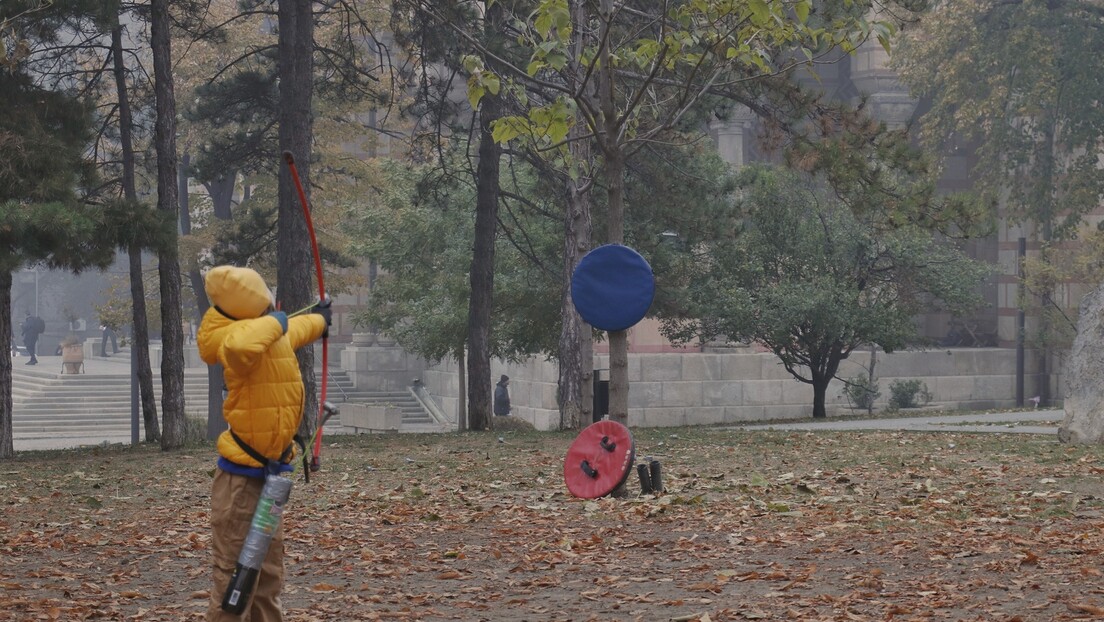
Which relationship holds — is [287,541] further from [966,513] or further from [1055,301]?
[1055,301]

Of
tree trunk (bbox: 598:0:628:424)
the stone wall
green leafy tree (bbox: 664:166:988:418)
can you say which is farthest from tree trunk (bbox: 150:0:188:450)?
the stone wall

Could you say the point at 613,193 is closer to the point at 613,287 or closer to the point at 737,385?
the point at 613,287

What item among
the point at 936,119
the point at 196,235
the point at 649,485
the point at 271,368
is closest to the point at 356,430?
the point at 196,235

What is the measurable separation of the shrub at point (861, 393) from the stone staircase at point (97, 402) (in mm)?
11782

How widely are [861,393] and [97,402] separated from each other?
76.3ft

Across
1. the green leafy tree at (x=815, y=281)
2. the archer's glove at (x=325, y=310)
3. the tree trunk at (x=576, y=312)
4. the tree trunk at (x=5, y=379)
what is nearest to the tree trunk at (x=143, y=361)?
the tree trunk at (x=5, y=379)

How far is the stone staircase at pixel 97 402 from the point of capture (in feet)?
137

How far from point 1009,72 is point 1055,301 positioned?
7.07 metres

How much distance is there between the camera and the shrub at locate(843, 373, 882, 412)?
4028cm

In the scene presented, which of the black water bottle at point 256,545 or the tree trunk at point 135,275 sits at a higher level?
the tree trunk at point 135,275

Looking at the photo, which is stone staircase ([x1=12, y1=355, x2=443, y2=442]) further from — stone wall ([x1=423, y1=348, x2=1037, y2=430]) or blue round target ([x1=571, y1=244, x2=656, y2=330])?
blue round target ([x1=571, y1=244, x2=656, y2=330])

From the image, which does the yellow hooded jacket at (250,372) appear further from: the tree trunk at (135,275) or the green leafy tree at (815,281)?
the green leafy tree at (815,281)

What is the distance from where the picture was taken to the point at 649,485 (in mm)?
12336

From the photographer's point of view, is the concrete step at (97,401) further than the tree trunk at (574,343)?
Yes
